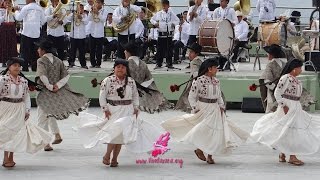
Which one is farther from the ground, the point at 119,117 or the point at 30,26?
the point at 30,26

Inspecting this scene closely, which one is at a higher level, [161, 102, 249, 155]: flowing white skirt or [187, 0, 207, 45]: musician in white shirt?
[187, 0, 207, 45]: musician in white shirt

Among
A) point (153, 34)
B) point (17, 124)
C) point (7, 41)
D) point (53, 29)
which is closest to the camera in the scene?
point (17, 124)

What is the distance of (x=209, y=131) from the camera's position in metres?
11.8

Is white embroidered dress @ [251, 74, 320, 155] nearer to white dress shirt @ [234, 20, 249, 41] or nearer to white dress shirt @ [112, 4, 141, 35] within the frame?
white dress shirt @ [112, 4, 141, 35]

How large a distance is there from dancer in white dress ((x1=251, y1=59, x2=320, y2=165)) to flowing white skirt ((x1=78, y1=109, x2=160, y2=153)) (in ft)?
4.32

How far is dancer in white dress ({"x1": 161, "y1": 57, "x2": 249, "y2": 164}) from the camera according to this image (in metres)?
11.7

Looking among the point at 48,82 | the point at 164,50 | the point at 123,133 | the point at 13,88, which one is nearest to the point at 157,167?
the point at 123,133

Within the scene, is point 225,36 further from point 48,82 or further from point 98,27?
point 48,82

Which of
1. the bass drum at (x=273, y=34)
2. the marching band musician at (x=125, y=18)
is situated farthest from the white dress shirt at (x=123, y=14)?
the bass drum at (x=273, y=34)

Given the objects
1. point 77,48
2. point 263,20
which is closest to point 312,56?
point 263,20

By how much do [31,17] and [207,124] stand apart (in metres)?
7.09

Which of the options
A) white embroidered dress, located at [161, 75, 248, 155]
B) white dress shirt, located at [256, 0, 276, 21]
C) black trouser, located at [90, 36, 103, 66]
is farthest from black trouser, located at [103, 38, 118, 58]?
white embroidered dress, located at [161, 75, 248, 155]

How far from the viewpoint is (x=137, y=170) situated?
11414 millimetres

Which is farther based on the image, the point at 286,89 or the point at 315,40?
the point at 315,40
